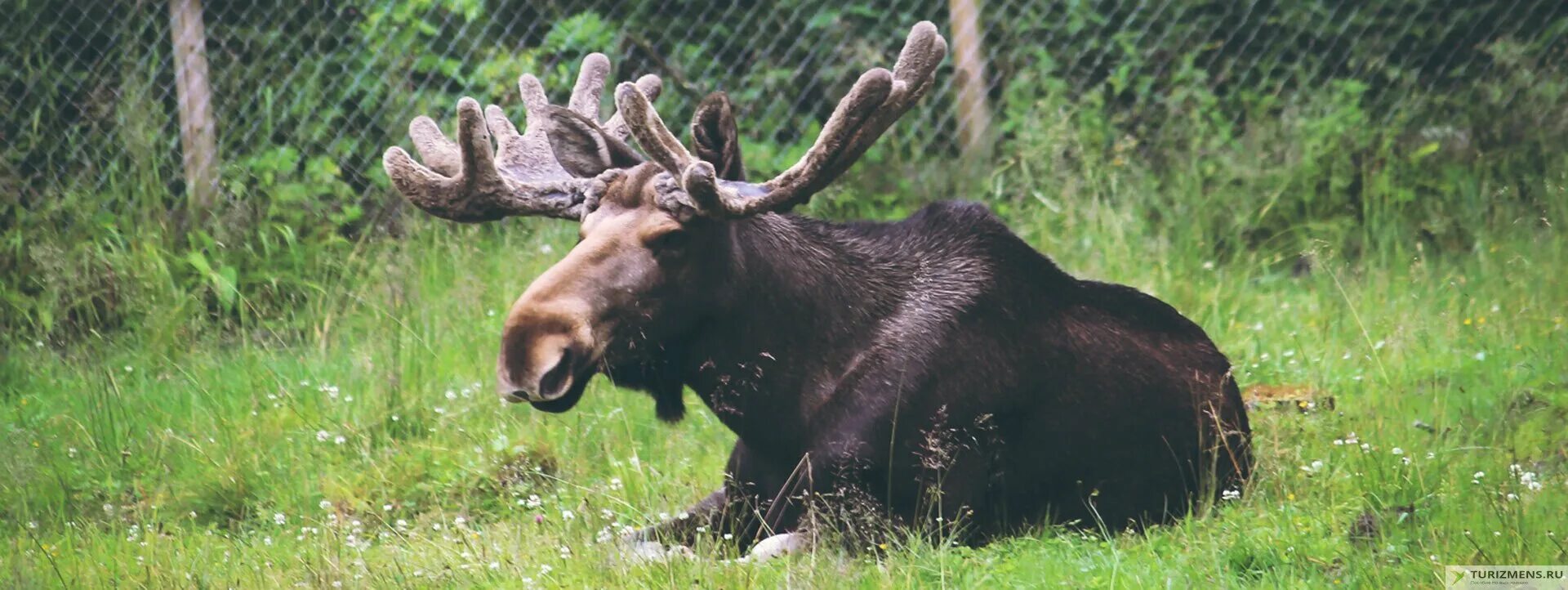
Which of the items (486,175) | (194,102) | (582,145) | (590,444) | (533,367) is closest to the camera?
(533,367)

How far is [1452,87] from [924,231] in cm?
491

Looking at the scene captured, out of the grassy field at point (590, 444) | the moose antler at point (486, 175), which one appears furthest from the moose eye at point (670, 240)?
the grassy field at point (590, 444)

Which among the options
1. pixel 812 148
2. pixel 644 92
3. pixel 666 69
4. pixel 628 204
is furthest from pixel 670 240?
pixel 666 69

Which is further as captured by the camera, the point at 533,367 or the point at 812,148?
the point at 812,148

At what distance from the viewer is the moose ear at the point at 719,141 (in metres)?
4.66

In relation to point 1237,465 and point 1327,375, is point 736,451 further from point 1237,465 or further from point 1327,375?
point 1327,375

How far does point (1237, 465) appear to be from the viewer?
16.5 feet

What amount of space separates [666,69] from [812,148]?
4182mm

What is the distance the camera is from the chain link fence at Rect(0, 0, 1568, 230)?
786 cm

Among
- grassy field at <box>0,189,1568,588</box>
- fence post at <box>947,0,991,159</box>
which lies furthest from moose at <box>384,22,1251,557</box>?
fence post at <box>947,0,991,159</box>

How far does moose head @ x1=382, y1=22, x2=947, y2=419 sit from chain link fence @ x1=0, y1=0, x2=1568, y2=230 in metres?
3.08

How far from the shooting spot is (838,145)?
4.50 metres

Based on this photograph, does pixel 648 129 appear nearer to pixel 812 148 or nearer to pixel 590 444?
pixel 812 148

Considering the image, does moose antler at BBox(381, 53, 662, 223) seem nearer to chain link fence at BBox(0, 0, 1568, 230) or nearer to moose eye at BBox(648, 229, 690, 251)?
moose eye at BBox(648, 229, 690, 251)
